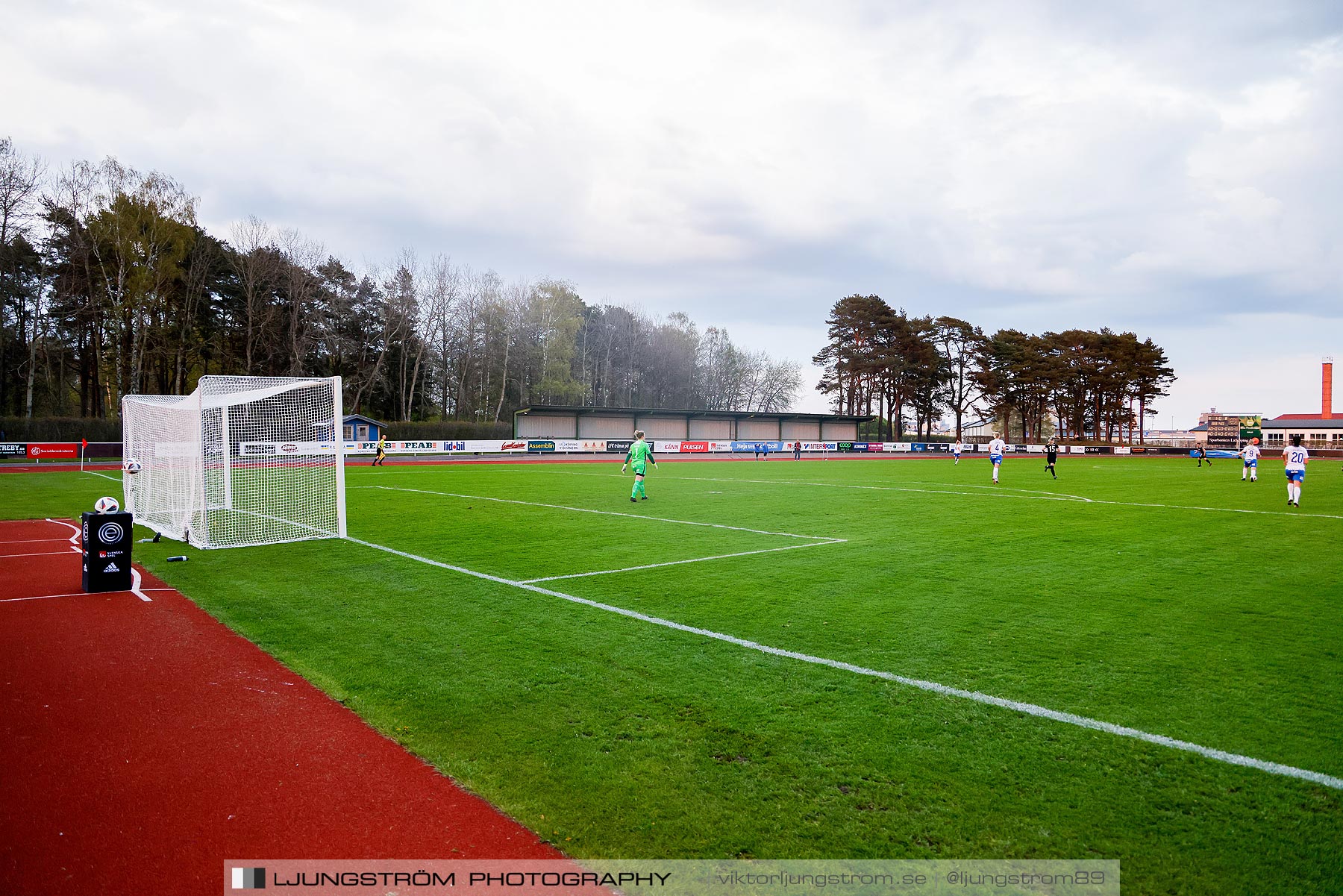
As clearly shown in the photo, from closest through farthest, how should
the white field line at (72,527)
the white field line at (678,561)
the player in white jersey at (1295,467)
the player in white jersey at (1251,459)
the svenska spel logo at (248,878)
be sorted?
1. the svenska spel logo at (248,878)
2. the white field line at (678,561)
3. the white field line at (72,527)
4. the player in white jersey at (1295,467)
5. the player in white jersey at (1251,459)

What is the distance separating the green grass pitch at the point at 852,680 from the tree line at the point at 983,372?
67.4 meters

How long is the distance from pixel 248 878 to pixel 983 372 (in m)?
89.9

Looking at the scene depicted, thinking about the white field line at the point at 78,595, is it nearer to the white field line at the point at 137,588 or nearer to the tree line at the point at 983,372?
the white field line at the point at 137,588

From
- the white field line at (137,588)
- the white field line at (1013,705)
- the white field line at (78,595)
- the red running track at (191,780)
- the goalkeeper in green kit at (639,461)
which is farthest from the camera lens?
the goalkeeper in green kit at (639,461)

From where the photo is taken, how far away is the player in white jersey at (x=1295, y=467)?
18.1 metres

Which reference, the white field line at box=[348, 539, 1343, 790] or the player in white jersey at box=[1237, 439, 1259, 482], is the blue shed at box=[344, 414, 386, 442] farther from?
the player in white jersey at box=[1237, 439, 1259, 482]

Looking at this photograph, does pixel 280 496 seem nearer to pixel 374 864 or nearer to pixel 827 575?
pixel 827 575

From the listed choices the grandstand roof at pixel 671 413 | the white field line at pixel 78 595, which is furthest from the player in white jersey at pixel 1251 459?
the grandstand roof at pixel 671 413

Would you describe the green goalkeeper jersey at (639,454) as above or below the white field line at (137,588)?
above

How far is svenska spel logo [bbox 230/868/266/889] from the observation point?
309 cm

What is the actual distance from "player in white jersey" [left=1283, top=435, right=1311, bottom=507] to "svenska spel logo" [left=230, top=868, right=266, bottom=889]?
72.9ft

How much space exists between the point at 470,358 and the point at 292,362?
1538cm

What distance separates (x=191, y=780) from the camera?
12.9ft

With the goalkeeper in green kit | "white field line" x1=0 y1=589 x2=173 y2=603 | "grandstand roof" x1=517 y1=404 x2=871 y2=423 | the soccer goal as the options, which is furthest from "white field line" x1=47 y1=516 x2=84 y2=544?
"grandstand roof" x1=517 y1=404 x2=871 y2=423
